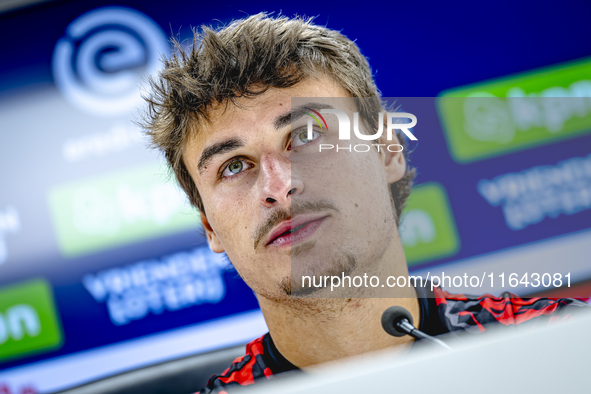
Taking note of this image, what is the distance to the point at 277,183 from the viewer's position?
766mm

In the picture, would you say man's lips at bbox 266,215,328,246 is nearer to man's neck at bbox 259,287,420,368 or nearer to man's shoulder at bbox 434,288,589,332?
man's neck at bbox 259,287,420,368

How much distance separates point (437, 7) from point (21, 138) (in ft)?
5.24

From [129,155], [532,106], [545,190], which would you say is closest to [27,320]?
[129,155]

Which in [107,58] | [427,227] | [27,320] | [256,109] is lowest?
[27,320]

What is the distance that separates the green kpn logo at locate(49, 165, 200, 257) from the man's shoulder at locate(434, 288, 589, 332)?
93cm

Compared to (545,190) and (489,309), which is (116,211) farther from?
(545,190)

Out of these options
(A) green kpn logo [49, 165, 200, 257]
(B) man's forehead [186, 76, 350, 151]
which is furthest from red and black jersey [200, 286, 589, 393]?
(A) green kpn logo [49, 165, 200, 257]

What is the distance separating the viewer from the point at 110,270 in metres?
1.52

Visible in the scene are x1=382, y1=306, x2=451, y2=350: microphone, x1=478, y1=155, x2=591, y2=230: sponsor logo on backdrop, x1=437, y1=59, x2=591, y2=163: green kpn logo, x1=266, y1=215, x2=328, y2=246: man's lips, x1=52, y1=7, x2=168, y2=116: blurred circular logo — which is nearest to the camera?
x1=382, y1=306, x2=451, y2=350: microphone

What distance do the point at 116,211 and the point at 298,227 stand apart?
100 cm

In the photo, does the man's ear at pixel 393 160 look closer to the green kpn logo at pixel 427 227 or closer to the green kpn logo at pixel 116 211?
the green kpn logo at pixel 427 227

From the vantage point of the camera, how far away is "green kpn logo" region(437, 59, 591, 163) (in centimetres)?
145

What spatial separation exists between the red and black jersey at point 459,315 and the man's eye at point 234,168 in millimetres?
382

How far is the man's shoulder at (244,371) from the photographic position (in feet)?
3.02
